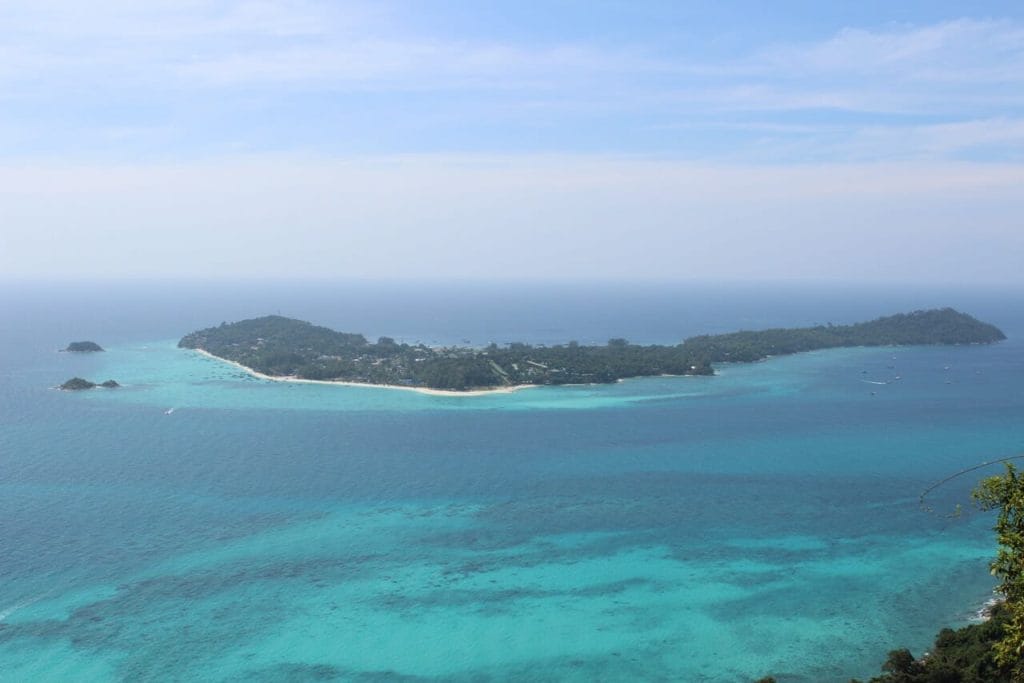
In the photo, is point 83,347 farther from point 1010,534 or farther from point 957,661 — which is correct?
point 1010,534

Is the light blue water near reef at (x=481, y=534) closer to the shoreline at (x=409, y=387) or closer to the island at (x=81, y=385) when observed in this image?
the island at (x=81, y=385)

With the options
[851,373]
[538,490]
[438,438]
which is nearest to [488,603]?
[538,490]

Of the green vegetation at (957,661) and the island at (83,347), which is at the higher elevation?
the island at (83,347)

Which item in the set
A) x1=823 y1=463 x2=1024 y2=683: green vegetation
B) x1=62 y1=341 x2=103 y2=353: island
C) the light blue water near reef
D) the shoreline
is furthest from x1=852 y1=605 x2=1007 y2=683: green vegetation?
x1=62 y1=341 x2=103 y2=353: island

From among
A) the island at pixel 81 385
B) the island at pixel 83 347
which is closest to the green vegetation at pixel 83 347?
the island at pixel 83 347

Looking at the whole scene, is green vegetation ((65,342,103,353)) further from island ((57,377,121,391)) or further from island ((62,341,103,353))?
island ((57,377,121,391))

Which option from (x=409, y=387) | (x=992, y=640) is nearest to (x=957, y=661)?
(x=992, y=640)
